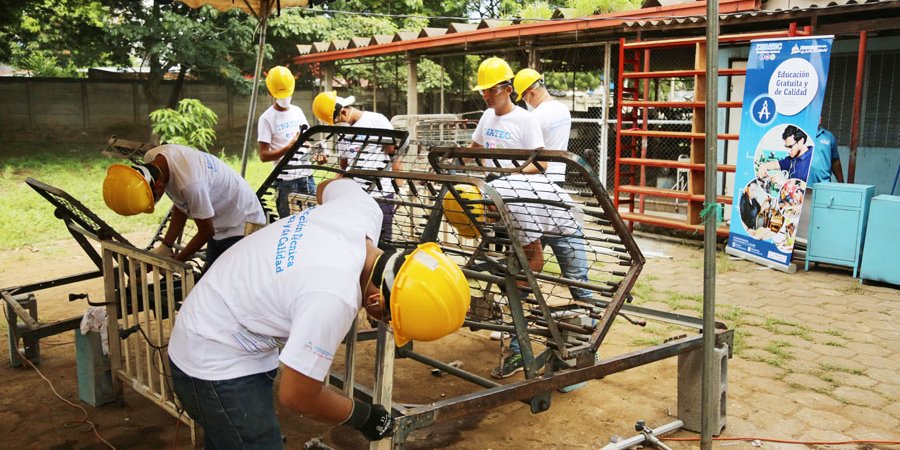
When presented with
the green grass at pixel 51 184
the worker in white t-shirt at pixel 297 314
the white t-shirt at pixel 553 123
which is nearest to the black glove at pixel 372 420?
the worker in white t-shirt at pixel 297 314

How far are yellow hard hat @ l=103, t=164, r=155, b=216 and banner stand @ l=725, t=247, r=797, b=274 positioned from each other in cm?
635

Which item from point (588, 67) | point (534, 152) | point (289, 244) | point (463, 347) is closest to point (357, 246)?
point (289, 244)

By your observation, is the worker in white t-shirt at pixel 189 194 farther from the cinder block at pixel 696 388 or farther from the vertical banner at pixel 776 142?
the vertical banner at pixel 776 142

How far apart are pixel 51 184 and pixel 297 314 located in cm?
1322

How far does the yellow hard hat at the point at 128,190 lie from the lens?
390cm

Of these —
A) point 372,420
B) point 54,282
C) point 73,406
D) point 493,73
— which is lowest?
Answer: point 73,406

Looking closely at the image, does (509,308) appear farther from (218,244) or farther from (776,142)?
(776,142)

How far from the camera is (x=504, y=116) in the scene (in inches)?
201

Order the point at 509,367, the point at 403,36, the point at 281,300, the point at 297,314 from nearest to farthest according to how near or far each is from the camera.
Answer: the point at 297,314, the point at 281,300, the point at 509,367, the point at 403,36

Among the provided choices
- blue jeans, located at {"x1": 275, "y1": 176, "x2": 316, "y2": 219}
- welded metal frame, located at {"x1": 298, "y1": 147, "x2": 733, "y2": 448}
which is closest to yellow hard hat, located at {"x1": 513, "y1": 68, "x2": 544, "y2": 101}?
welded metal frame, located at {"x1": 298, "y1": 147, "x2": 733, "y2": 448}

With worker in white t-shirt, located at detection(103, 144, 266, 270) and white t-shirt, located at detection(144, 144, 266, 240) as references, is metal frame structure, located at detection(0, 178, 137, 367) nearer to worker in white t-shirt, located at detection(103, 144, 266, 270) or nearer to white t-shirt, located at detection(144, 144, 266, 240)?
worker in white t-shirt, located at detection(103, 144, 266, 270)

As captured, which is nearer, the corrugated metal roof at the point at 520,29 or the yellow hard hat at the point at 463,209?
the yellow hard hat at the point at 463,209

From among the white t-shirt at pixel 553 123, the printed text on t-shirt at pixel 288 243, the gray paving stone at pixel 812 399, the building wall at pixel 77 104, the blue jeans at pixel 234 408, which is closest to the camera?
the printed text on t-shirt at pixel 288 243

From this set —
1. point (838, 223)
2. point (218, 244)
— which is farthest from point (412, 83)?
point (218, 244)
